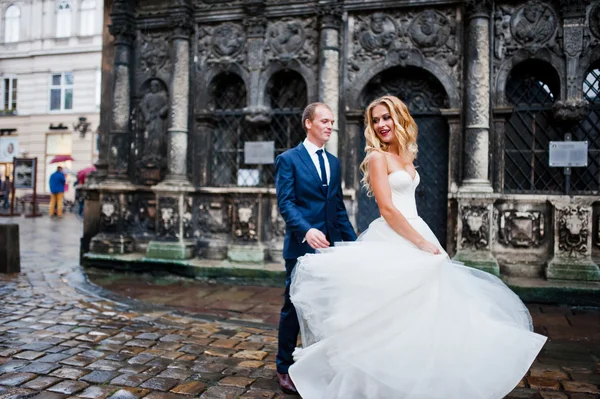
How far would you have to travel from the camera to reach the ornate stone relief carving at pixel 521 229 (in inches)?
289

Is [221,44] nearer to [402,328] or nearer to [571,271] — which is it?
[571,271]

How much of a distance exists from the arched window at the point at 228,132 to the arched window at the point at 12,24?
26.3 meters

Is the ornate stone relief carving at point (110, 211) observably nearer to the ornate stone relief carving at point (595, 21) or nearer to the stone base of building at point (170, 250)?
the stone base of building at point (170, 250)

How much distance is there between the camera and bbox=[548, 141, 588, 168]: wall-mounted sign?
721 cm

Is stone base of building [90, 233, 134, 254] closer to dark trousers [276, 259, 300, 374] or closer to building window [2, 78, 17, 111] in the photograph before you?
dark trousers [276, 259, 300, 374]

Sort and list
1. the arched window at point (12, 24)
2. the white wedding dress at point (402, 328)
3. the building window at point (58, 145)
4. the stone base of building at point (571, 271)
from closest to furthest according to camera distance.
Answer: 1. the white wedding dress at point (402, 328)
2. the stone base of building at point (571, 271)
3. the building window at point (58, 145)
4. the arched window at point (12, 24)

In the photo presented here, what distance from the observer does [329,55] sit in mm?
8062

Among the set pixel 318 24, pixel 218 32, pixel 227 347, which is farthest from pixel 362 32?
pixel 227 347

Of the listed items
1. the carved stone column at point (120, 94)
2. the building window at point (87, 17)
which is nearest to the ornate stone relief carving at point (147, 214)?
the carved stone column at point (120, 94)

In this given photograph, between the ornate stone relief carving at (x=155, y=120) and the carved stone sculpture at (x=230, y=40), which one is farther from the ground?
the carved stone sculpture at (x=230, y=40)

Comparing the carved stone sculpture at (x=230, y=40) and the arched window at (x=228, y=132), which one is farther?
the arched window at (x=228, y=132)

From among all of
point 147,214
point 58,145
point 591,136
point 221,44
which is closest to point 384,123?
point 591,136

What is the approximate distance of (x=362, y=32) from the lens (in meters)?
8.15

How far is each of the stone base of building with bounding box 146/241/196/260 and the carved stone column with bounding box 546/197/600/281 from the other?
5.40 m
